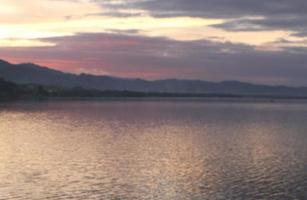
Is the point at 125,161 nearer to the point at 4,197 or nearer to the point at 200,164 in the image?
the point at 200,164

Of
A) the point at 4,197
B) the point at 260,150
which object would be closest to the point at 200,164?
the point at 260,150

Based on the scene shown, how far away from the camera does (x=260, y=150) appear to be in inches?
2203

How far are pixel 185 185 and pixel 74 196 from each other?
750 cm

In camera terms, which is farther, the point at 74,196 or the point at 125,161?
the point at 125,161

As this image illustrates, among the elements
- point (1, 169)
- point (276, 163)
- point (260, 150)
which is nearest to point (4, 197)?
point (1, 169)

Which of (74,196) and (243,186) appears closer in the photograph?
(74,196)

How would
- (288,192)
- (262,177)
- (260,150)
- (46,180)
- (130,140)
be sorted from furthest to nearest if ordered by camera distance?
(130,140), (260,150), (262,177), (46,180), (288,192)

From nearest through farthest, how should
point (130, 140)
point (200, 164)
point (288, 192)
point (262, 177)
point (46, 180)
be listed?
point (288, 192), point (46, 180), point (262, 177), point (200, 164), point (130, 140)

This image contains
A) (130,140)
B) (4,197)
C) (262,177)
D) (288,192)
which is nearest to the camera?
(4,197)

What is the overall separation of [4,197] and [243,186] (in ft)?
47.4

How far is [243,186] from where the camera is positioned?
117 feet

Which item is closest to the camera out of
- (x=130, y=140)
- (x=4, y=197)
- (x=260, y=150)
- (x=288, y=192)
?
(x=4, y=197)

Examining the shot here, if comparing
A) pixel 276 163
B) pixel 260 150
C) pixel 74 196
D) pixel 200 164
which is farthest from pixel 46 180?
pixel 260 150

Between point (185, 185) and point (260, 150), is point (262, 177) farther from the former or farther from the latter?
point (260, 150)
